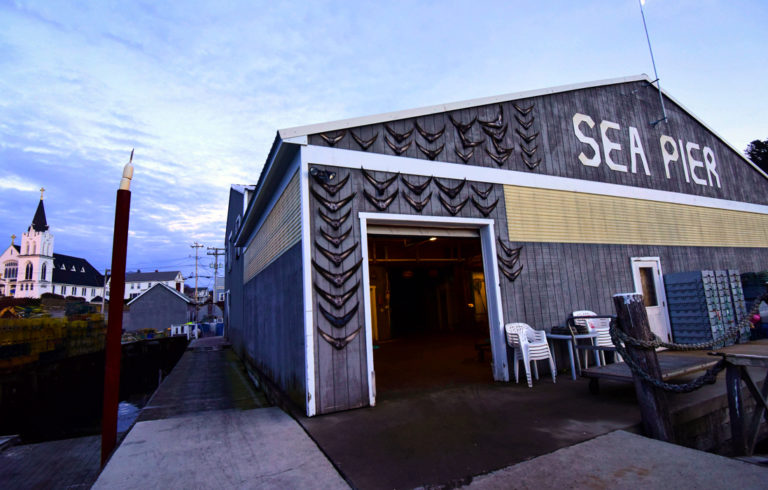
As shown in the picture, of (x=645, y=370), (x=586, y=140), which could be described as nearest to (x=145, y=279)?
(x=586, y=140)

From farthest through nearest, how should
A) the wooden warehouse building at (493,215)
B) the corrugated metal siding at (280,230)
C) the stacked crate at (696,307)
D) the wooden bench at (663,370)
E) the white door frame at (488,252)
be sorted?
1. the stacked crate at (696,307)
2. the corrugated metal siding at (280,230)
3. the white door frame at (488,252)
4. the wooden warehouse building at (493,215)
5. the wooden bench at (663,370)

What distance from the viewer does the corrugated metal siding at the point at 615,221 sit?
636 centimetres

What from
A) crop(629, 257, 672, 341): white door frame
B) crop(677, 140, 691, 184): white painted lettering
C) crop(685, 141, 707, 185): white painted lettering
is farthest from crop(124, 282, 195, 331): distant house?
crop(685, 141, 707, 185): white painted lettering

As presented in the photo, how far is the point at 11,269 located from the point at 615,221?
8655 cm

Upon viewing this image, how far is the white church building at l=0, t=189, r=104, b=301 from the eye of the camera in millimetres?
59125

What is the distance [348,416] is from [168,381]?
698 cm

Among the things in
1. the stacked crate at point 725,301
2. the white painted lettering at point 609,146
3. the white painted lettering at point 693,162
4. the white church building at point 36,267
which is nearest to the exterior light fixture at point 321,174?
the white painted lettering at point 609,146

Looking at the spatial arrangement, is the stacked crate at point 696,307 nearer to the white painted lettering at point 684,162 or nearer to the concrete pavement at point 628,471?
the white painted lettering at point 684,162

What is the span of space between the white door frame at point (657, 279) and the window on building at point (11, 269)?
280ft

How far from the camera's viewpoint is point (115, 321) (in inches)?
155

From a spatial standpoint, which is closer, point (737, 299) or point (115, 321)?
point (115, 321)

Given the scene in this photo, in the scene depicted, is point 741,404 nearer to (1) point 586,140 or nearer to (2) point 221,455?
(2) point 221,455

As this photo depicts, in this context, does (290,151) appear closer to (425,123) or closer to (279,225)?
(279,225)

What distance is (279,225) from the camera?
248 inches
